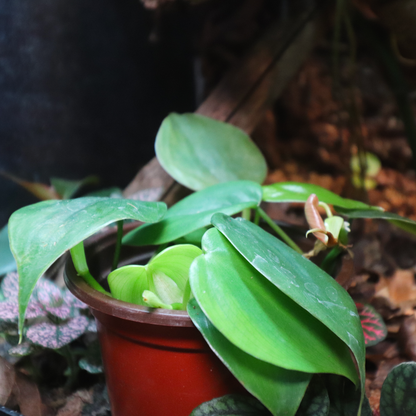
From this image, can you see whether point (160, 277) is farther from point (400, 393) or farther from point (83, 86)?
point (83, 86)

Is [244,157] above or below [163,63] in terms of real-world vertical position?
below

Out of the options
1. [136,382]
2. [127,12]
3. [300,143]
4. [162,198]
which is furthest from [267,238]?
[300,143]

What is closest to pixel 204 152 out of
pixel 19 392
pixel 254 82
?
pixel 254 82

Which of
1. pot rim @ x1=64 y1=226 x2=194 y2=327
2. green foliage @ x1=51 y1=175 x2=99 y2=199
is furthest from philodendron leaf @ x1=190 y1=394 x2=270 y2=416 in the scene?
green foliage @ x1=51 y1=175 x2=99 y2=199

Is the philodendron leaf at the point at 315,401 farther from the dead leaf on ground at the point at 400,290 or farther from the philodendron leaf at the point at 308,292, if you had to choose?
the dead leaf on ground at the point at 400,290

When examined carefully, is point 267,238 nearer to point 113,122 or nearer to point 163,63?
point 113,122
